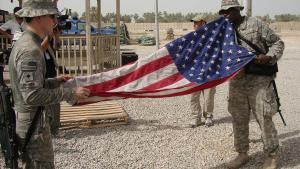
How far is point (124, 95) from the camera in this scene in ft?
16.0

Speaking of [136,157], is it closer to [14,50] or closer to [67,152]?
[67,152]

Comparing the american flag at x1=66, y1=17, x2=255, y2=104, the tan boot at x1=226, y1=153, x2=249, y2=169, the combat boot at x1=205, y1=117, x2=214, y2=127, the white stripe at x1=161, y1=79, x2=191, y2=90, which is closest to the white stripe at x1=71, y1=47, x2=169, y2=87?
the american flag at x1=66, y1=17, x2=255, y2=104

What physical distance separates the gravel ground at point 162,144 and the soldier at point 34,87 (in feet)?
7.61

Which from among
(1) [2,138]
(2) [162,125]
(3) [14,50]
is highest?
(3) [14,50]

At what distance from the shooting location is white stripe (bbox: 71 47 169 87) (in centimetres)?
466

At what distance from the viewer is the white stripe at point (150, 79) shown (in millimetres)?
4961

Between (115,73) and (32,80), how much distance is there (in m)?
1.97

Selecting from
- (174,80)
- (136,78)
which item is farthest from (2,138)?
(174,80)

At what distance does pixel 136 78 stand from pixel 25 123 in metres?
1.96

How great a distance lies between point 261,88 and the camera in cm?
527

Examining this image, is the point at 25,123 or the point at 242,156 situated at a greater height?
the point at 25,123

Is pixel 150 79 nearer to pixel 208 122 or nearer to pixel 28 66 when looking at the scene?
pixel 28 66

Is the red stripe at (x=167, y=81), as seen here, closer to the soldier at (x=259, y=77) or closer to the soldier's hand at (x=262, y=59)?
the soldier at (x=259, y=77)

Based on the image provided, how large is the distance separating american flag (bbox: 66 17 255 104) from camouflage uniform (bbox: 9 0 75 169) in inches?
61.5
